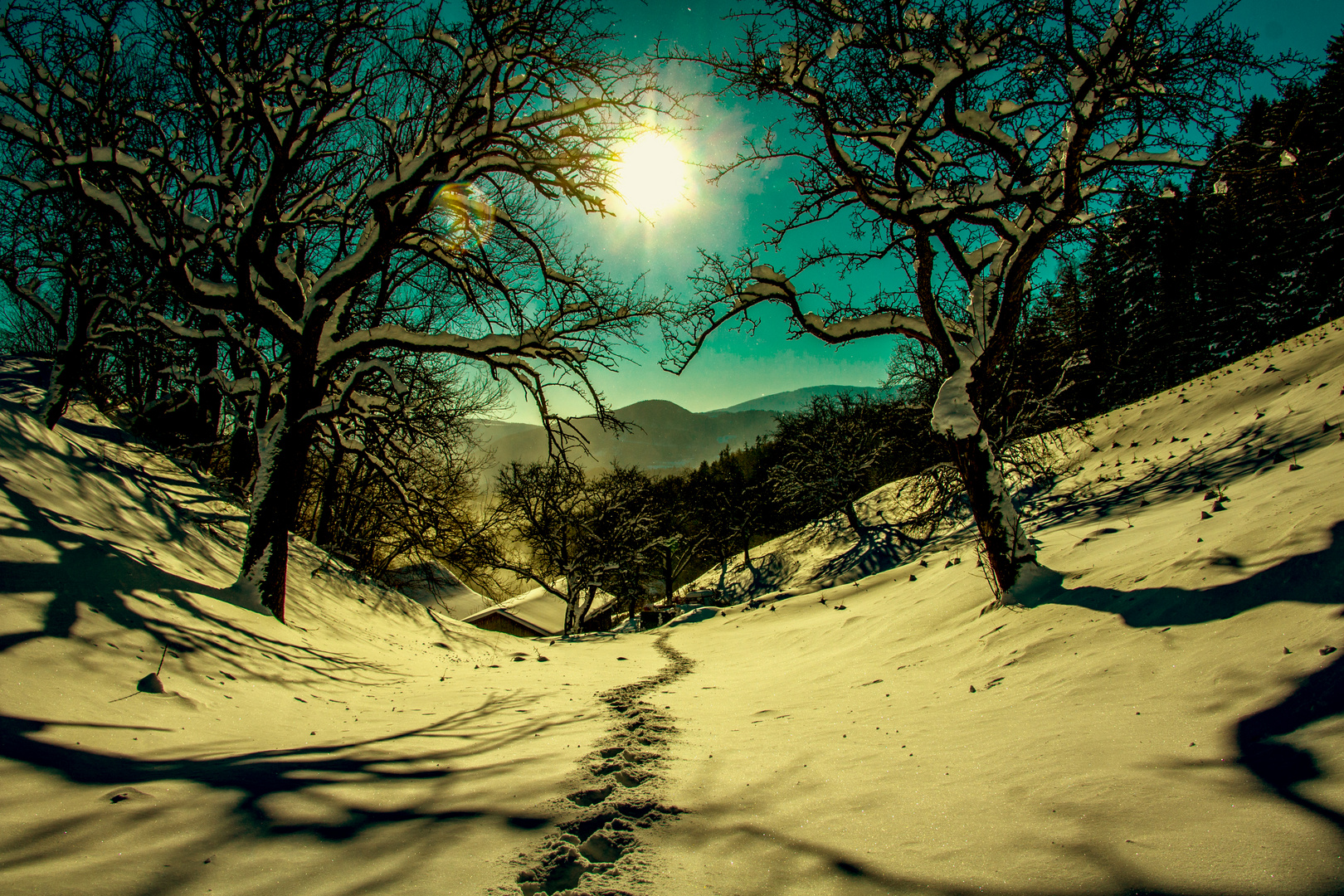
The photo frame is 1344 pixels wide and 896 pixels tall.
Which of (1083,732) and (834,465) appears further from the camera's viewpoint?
(834,465)

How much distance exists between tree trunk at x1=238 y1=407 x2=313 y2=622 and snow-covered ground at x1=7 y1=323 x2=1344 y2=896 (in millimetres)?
525

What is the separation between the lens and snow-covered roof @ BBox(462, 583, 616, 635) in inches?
1031

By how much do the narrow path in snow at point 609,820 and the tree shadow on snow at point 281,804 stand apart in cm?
23

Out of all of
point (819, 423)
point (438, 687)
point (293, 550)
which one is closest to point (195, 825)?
point (438, 687)

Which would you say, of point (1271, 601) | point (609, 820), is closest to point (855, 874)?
point (609, 820)

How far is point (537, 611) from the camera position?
2809 cm

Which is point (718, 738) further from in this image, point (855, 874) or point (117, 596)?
point (117, 596)

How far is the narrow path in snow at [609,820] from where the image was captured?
173cm

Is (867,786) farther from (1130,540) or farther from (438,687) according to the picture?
(1130,540)

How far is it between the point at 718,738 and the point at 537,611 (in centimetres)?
2667

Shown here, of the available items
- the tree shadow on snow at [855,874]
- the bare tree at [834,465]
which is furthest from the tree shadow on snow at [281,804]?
the bare tree at [834,465]

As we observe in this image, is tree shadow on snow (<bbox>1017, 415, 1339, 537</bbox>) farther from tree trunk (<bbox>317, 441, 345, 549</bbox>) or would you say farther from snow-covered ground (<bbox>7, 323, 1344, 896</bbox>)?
tree trunk (<bbox>317, 441, 345, 549</bbox>)

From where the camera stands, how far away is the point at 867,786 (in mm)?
2398

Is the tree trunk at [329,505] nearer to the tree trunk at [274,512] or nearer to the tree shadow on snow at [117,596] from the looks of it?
the tree trunk at [274,512]
